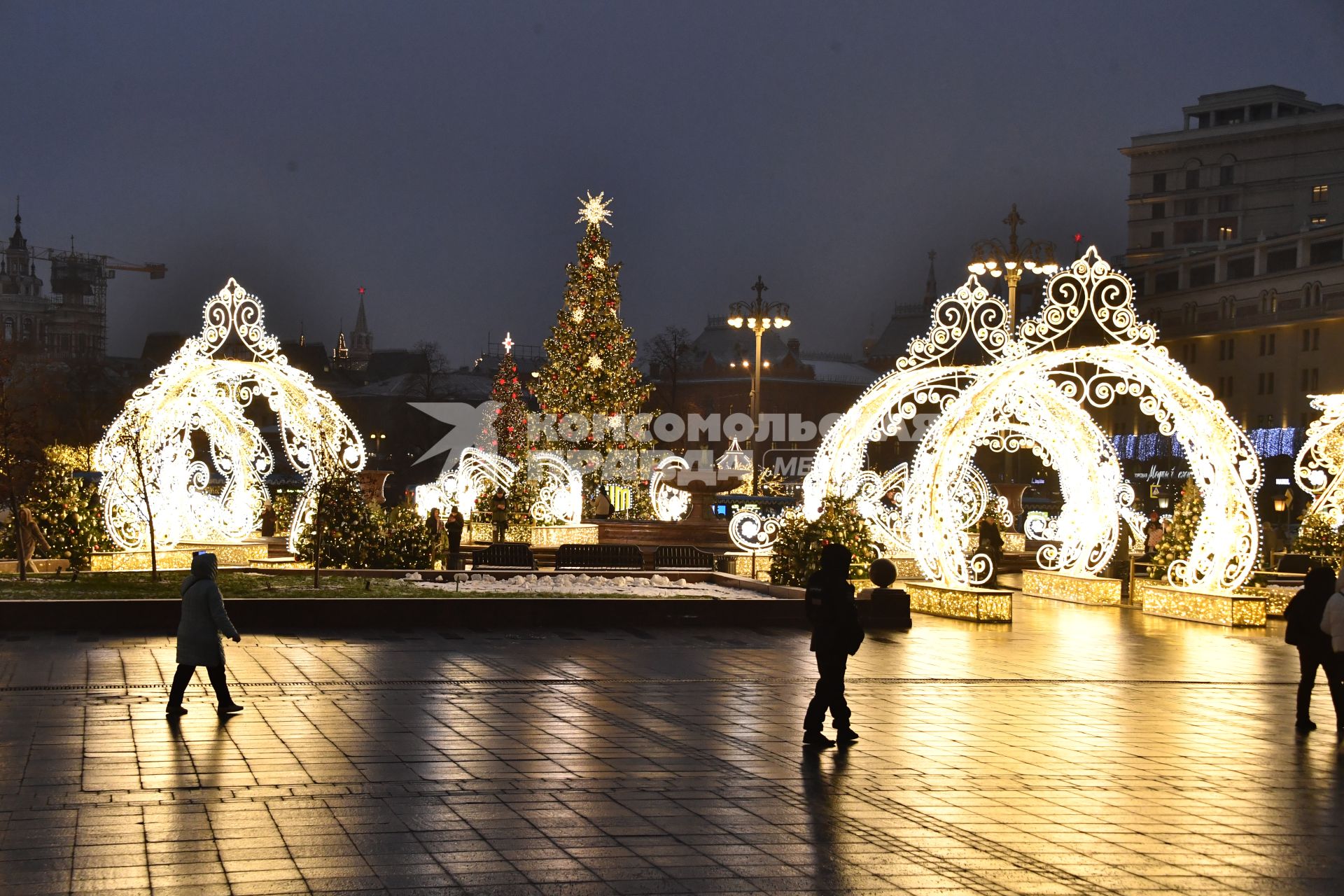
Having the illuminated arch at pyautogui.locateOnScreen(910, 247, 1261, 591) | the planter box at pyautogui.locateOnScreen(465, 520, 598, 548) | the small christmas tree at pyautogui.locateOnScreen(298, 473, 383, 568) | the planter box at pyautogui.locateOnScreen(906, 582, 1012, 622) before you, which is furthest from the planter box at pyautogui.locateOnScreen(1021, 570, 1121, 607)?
the planter box at pyautogui.locateOnScreen(465, 520, 598, 548)

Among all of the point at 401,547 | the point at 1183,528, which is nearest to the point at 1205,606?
the point at 1183,528

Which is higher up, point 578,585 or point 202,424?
point 202,424

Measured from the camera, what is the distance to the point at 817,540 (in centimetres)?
2172

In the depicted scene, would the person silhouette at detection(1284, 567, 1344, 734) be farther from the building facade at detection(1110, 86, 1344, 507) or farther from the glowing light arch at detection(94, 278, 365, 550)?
the building facade at detection(1110, 86, 1344, 507)

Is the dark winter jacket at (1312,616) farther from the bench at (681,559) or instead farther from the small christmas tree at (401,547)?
the bench at (681,559)

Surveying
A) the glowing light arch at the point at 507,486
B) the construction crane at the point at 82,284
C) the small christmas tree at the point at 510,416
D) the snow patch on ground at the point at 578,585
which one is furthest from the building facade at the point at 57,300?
the snow patch on ground at the point at 578,585

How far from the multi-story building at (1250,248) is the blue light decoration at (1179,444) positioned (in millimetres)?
126

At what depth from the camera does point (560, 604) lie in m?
18.7

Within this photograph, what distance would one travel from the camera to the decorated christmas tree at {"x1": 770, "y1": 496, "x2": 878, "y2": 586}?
21.7m

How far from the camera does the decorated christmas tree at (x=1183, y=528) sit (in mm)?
22438

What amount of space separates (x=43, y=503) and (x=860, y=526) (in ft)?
37.3

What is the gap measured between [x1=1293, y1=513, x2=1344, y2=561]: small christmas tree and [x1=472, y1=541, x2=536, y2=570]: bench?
12.1 metres

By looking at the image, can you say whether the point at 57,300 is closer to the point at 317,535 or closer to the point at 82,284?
the point at 82,284

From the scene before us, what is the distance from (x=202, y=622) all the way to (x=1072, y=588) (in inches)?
628
